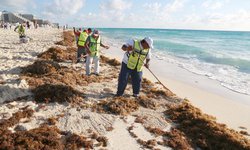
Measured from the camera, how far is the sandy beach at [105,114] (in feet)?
16.3

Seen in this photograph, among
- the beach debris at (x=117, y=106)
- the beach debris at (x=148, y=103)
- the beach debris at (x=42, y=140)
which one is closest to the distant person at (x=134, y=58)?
the beach debris at (x=148, y=103)

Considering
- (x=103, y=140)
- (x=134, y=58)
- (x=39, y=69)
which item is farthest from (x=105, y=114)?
(x=39, y=69)

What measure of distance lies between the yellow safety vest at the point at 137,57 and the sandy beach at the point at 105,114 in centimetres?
97

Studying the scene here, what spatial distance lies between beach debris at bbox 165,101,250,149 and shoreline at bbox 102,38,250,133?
2.89ft

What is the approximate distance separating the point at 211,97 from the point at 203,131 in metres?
3.51

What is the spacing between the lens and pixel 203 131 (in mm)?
5512

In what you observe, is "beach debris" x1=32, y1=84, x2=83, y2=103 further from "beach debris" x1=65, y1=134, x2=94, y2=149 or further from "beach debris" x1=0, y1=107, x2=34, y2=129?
"beach debris" x1=65, y1=134, x2=94, y2=149

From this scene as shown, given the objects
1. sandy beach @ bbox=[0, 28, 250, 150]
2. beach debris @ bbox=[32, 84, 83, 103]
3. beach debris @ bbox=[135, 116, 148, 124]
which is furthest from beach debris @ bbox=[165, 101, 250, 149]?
beach debris @ bbox=[32, 84, 83, 103]

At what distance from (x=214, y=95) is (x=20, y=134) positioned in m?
6.81

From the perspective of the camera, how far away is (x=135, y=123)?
5.82 metres

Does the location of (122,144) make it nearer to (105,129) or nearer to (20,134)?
(105,129)

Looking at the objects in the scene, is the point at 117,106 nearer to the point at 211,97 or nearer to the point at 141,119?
the point at 141,119

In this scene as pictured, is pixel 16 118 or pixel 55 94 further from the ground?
pixel 55 94

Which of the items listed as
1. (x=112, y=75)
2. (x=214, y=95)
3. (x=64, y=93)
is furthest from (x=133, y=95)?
(x=214, y=95)
